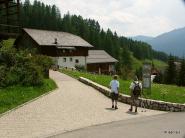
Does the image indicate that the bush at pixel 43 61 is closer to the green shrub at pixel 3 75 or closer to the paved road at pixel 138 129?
the green shrub at pixel 3 75

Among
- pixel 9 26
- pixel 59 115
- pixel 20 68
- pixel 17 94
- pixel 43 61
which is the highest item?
pixel 9 26

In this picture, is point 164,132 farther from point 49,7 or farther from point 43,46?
point 49,7

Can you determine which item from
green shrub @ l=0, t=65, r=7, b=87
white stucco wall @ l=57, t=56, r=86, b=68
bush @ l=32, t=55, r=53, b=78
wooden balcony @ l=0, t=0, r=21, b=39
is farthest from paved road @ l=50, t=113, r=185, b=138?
white stucco wall @ l=57, t=56, r=86, b=68

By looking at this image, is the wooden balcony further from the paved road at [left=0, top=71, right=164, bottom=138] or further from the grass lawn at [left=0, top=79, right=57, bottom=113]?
the paved road at [left=0, top=71, right=164, bottom=138]

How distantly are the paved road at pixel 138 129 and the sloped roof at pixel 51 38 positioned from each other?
146 feet

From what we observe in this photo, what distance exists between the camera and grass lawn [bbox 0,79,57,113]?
70.2 feet

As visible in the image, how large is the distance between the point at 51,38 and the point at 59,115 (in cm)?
4718

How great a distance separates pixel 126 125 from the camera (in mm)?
17594

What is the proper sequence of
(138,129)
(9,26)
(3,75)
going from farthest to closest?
1. (9,26)
2. (3,75)
3. (138,129)

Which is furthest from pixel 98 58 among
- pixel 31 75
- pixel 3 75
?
pixel 3 75

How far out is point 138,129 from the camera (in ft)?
54.6

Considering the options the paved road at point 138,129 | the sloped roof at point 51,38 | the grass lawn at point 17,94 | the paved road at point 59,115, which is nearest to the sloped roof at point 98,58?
the sloped roof at point 51,38

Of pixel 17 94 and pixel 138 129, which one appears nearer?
pixel 138 129

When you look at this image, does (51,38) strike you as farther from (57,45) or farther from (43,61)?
(43,61)
